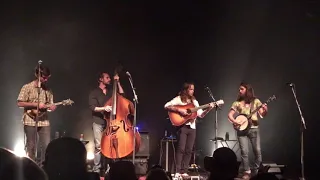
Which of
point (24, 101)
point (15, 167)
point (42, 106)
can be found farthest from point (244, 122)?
point (15, 167)

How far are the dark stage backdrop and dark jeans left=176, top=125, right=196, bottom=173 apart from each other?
4.42 feet

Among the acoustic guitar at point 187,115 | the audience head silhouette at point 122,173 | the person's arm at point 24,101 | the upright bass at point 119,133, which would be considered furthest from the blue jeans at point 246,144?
the audience head silhouette at point 122,173

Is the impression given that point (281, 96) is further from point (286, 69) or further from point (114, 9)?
point (114, 9)

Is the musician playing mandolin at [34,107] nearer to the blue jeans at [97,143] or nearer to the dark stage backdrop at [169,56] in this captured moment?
the blue jeans at [97,143]

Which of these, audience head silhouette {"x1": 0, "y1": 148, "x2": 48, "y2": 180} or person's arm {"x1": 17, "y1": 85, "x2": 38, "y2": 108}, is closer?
audience head silhouette {"x1": 0, "y1": 148, "x2": 48, "y2": 180}

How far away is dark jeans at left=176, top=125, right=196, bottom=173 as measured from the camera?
8.67 meters

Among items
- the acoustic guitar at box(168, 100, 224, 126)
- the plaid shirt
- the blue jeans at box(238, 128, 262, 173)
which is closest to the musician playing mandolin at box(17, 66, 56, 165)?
the plaid shirt

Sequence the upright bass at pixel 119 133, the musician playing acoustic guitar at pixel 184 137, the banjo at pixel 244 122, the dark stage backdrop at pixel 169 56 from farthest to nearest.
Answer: the dark stage backdrop at pixel 169 56
the banjo at pixel 244 122
the musician playing acoustic guitar at pixel 184 137
the upright bass at pixel 119 133

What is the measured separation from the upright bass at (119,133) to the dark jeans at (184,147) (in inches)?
40.5

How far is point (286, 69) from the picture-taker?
10367 mm

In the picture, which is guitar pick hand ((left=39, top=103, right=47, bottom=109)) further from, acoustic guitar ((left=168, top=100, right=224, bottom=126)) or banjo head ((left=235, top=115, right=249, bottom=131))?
banjo head ((left=235, top=115, right=249, bottom=131))

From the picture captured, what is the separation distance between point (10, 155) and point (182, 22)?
27.8 ft

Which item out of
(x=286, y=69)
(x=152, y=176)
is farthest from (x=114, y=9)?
(x=152, y=176)

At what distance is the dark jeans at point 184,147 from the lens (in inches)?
341
